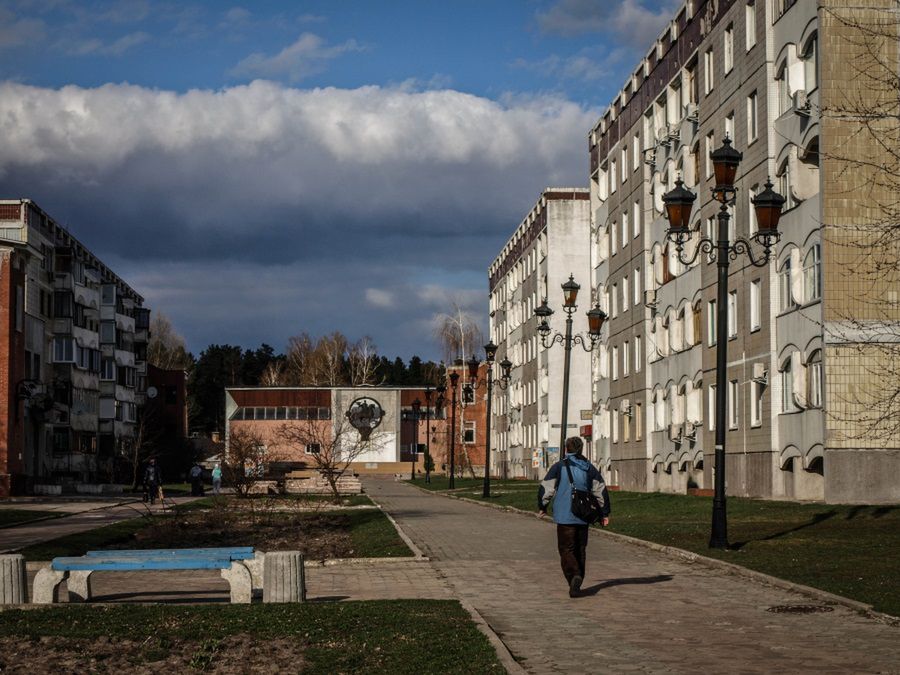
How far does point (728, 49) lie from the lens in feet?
138

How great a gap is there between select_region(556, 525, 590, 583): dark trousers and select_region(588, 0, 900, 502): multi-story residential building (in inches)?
341

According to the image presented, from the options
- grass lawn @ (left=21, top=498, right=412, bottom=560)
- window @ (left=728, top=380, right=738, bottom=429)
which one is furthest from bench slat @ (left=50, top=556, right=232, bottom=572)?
window @ (left=728, top=380, right=738, bottom=429)

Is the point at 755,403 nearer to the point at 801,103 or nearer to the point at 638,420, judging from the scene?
the point at 801,103

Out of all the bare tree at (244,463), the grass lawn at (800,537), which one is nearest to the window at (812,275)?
the grass lawn at (800,537)

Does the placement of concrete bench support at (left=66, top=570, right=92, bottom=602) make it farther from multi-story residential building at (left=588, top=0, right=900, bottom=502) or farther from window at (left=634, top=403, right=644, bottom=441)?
window at (left=634, top=403, right=644, bottom=441)

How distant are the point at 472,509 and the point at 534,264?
51127 mm

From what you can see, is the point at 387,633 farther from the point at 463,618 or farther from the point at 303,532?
the point at 303,532

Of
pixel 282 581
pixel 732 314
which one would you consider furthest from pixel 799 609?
pixel 732 314

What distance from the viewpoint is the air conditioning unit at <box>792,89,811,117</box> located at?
33906 millimetres

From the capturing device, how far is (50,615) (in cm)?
1213

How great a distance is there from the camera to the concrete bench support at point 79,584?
45.8ft

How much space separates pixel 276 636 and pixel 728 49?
115 ft

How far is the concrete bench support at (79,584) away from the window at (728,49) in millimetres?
32372

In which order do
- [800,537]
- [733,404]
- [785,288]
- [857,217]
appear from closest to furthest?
[800,537] < [857,217] < [785,288] < [733,404]
